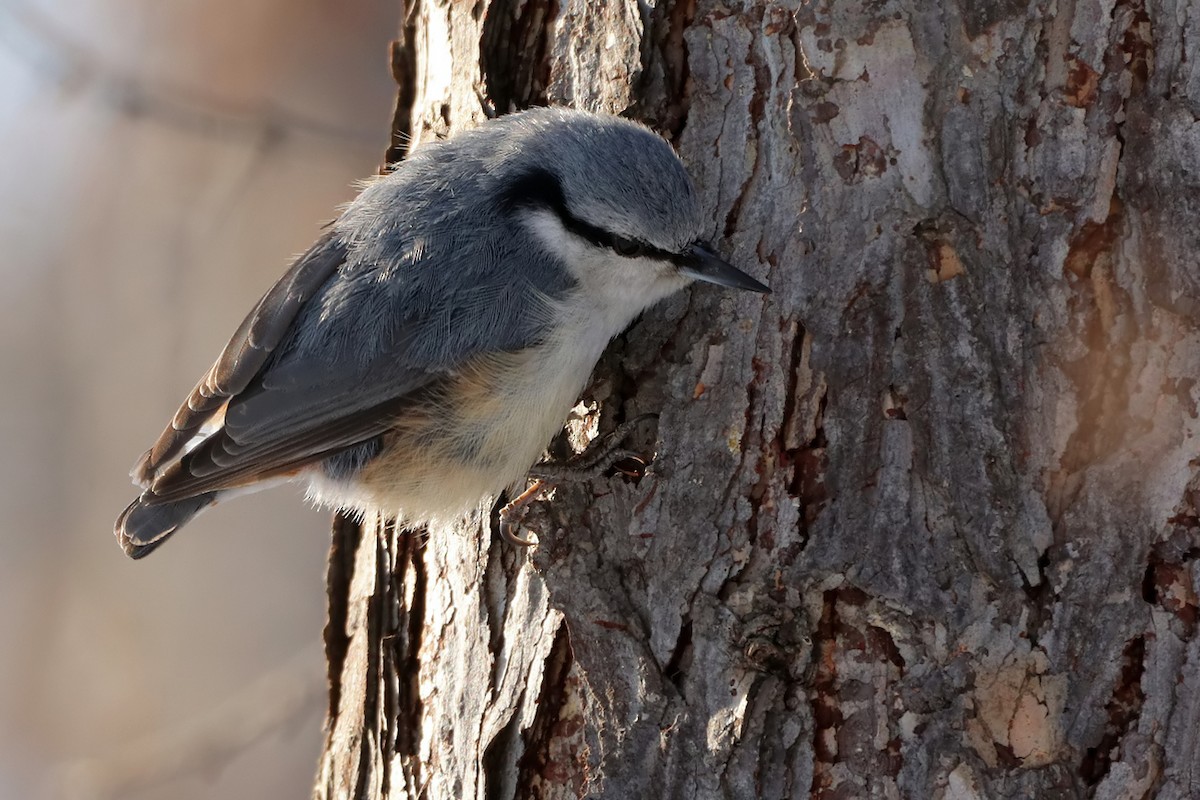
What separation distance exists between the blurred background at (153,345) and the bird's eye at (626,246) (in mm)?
1833

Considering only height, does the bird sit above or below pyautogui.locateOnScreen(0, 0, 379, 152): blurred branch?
below

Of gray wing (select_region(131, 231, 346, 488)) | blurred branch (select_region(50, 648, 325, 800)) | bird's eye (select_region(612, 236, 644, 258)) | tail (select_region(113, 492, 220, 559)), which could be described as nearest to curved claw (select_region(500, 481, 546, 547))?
bird's eye (select_region(612, 236, 644, 258))

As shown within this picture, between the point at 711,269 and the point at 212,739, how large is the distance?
2.41 meters

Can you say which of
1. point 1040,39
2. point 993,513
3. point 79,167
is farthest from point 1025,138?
point 79,167

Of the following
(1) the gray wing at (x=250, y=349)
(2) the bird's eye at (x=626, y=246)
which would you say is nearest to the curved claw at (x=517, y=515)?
(2) the bird's eye at (x=626, y=246)

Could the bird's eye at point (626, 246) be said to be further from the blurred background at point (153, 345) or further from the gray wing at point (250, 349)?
the blurred background at point (153, 345)

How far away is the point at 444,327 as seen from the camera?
217 cm

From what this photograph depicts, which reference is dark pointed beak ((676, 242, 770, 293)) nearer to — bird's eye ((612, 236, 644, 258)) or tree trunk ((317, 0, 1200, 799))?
tree trunk ((317, 0, 1200, 799))

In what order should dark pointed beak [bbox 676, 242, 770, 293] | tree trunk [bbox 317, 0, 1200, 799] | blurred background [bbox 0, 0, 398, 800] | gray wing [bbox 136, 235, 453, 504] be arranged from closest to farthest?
tree trunk [bbox 317, 0, 1200, 799] → dark pointed beak [bbox 676, 242, 770, 293] → gray wing [bbox 136, 235, 453, 504] → blurred background [bbox 0, 0, 398, 800]

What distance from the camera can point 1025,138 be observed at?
1702 millimetres

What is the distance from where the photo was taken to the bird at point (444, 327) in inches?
84.1

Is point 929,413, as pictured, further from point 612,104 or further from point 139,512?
point 139,512

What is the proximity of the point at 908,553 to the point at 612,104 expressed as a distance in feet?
3.07

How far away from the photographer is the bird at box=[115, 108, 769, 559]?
214 cm
